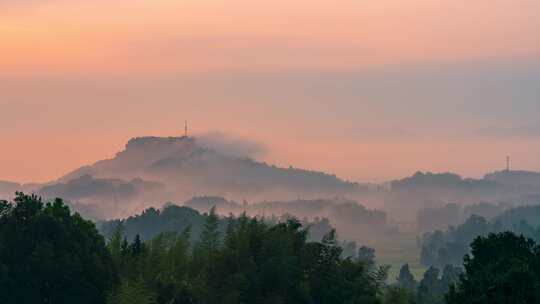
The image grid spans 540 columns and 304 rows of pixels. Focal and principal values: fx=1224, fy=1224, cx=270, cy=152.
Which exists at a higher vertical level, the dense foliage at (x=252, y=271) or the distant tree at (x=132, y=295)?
A: the dense foliage at (x=252, y=271)

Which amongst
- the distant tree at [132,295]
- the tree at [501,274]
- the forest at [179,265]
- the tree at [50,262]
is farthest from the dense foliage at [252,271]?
the tree at [501,274]

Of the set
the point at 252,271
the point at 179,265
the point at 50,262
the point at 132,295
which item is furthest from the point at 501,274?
the point at 50,262

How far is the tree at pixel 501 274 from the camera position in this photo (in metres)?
67.6

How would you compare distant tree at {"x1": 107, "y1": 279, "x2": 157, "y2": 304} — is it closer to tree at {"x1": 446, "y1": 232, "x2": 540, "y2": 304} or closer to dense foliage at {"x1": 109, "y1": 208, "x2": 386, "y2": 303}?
dense foliage at {"x1": 109, "y1": 208, "x2": 386, "y2": 303}

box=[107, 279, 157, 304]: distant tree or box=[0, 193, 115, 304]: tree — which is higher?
box=[0, 193, 115, 304]: tree

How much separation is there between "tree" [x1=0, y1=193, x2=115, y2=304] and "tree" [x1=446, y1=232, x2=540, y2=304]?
23.6m

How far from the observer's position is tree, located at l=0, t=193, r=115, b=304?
262 ft

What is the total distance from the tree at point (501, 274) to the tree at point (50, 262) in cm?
2362

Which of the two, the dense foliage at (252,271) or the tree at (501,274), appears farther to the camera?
the dense foliage at (252,271)

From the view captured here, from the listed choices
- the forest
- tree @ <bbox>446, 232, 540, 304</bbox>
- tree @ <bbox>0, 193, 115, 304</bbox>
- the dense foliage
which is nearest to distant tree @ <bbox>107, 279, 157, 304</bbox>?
the forest

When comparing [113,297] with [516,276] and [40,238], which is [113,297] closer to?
[40,238]

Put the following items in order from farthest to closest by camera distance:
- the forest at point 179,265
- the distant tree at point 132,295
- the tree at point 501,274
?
the forest at point 179,265 < the distant tree at point 132,295 < the tree at point 501,274

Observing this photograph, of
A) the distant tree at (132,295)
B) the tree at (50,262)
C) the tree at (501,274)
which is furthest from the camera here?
the tree at (50,262)

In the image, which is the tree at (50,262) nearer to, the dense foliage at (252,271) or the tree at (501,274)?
the dense foliage at (252,271)
